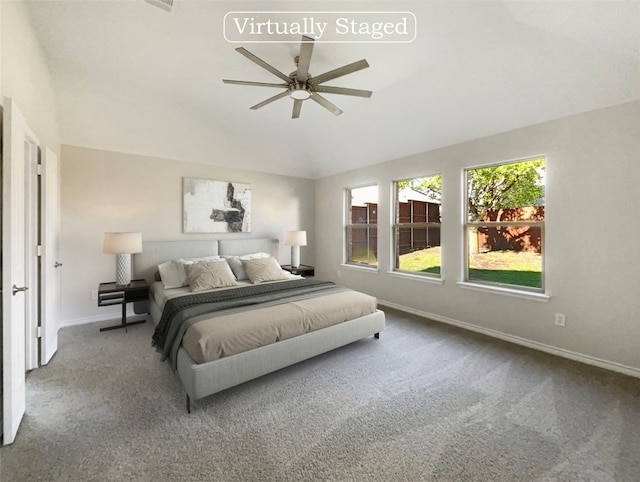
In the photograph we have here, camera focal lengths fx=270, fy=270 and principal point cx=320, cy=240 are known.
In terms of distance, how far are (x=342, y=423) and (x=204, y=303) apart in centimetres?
165

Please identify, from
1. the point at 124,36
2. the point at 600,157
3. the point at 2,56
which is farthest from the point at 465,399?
the point at 124,36

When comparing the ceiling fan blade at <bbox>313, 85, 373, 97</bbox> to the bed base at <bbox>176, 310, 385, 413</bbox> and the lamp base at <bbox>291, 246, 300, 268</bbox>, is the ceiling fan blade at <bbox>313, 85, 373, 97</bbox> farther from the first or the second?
the lamp base at <bbox>291, 246, 300, 268</bbox>

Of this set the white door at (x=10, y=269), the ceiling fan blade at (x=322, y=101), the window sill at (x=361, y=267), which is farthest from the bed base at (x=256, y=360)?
the ceiling fan blade at (x=322, y=101)

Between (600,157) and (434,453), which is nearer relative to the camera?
(434,453)

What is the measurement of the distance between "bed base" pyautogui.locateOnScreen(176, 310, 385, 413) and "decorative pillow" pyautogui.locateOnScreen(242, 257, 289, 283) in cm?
149

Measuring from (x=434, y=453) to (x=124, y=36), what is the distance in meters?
4.05

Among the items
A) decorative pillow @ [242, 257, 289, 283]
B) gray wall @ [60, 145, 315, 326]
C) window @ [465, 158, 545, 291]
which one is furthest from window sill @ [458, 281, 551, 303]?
gray wall @ [60, 145, 315, 326]

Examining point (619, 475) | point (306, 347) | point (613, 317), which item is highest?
point (613, 317)

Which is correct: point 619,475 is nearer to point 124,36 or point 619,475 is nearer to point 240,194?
point 124,36

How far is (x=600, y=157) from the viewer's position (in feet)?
8.34

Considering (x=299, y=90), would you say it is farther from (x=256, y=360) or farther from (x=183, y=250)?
(x=183, y=250)

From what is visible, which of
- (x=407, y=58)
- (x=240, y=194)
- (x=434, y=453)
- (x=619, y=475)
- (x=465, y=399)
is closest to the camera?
(x=619, y=475)

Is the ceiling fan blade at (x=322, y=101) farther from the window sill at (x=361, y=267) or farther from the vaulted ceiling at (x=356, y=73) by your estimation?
the window sill at (x=361, y=267)

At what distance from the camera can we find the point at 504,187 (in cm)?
331
